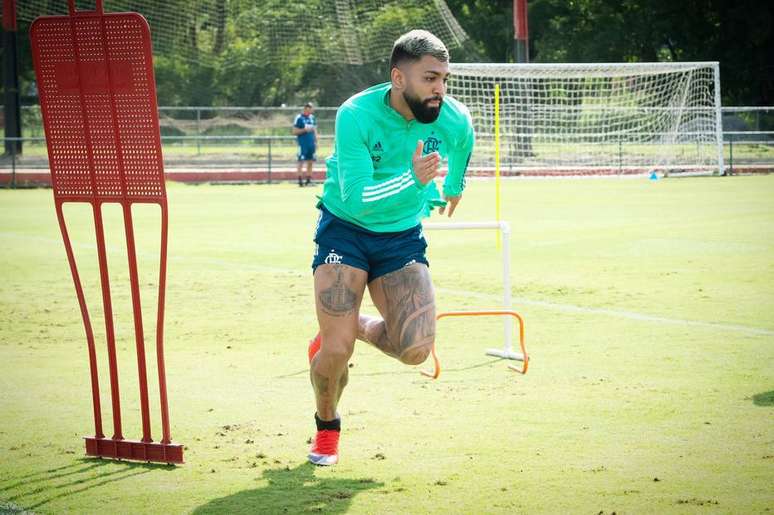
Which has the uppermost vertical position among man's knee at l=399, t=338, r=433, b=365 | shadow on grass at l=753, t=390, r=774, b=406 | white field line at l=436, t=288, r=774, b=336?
man's knee at l=399, t=338, r=433, b=365

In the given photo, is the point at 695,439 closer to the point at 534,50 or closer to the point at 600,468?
the point at 600,468

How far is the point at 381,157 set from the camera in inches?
224

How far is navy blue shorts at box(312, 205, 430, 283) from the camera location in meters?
5.72

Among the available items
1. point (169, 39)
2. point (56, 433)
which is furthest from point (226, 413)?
point (169, 39)

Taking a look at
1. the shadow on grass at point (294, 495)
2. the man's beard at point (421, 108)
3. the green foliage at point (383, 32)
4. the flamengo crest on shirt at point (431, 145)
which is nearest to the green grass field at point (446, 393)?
the shadow on grass at point (294, 495)

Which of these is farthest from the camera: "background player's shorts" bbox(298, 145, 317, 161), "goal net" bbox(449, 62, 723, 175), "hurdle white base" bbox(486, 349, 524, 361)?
"goal net" bbox(449, 62, 723, 175)

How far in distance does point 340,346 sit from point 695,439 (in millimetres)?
2056

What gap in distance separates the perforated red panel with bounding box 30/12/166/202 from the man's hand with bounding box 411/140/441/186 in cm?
125

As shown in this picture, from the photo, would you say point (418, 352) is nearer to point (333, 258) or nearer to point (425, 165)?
point (333, 258)

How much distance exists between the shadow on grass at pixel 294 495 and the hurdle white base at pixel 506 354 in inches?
117

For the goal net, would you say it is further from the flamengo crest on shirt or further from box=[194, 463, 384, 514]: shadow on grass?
box=[194, 463, 384, 514]: shadow on grass

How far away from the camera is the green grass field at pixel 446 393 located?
5.23 m

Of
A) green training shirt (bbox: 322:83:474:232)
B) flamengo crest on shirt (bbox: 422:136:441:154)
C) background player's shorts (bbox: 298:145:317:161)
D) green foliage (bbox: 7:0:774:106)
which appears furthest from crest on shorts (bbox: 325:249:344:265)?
green foliage (bbox: 7:0:774:106)

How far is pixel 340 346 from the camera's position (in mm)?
5664
